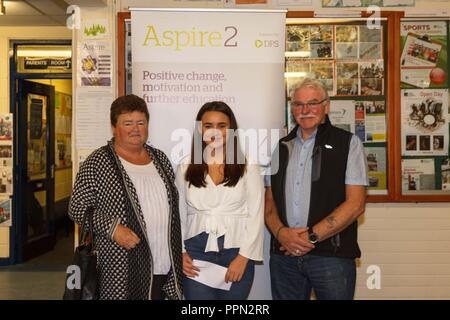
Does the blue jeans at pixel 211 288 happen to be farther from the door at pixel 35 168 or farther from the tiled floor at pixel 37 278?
the door at pixel 35 168

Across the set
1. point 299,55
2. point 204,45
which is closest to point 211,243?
point 204,45

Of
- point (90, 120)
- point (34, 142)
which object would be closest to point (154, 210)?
point (90, 120)

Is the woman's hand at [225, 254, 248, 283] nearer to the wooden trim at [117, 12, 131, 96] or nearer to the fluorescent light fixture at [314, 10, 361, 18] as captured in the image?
the wooden trim at [117, 12, 131, 96]

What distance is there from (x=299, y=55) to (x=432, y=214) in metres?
1.43

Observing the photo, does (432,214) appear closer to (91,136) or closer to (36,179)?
(91,136)

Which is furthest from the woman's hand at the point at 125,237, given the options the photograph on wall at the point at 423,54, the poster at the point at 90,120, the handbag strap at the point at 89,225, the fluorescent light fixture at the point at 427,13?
the fluorescent light fixture at the point at 427,13

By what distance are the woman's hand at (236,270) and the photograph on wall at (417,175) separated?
5.19ft

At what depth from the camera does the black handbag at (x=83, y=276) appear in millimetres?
2172

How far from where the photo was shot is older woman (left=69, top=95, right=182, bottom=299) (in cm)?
224

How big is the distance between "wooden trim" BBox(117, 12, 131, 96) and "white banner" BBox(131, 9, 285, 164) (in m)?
0.27

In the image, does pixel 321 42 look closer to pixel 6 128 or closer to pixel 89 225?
pixel 89 225

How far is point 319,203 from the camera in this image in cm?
241

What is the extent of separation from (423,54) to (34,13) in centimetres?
401

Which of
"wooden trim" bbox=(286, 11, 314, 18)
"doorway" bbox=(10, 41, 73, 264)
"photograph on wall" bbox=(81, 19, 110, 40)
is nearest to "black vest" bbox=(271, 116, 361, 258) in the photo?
"wooden trim" bbox=(286, 11, 314, 18)
